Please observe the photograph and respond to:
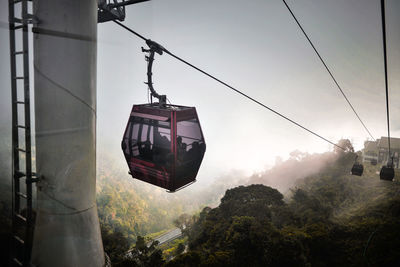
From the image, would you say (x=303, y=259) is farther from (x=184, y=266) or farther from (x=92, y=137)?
(x=92, y=137)

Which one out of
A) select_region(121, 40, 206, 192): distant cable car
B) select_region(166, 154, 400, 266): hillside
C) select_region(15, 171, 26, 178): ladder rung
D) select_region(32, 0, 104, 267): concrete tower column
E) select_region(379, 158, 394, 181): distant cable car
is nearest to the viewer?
select_region(32, 0, 104, 267): concrete tower column

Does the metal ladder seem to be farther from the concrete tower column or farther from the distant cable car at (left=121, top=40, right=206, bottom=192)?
the distant cable car at (left=121, top=40, right=206, bottom=192)

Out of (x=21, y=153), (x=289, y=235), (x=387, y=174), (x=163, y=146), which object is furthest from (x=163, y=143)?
(x=289, y=235)

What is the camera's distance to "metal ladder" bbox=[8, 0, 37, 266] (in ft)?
6.25

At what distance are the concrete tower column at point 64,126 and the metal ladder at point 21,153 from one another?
8 cm

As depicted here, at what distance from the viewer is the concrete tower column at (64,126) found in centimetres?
184

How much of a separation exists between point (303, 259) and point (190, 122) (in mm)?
14743

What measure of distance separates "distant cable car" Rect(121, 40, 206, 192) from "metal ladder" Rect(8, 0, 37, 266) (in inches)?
93.2

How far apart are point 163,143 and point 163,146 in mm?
610

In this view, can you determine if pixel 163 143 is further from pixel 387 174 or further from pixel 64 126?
pixel 387 174

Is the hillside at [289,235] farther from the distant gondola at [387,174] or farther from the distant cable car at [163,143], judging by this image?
the distant cable car at [163,143]

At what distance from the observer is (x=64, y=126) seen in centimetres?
190

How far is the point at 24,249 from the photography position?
6.67 ft

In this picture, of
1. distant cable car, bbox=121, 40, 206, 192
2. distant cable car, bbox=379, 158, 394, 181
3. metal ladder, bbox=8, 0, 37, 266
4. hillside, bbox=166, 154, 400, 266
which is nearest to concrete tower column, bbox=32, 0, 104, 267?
metal ladder, bbox=8, 0, 37, 266
